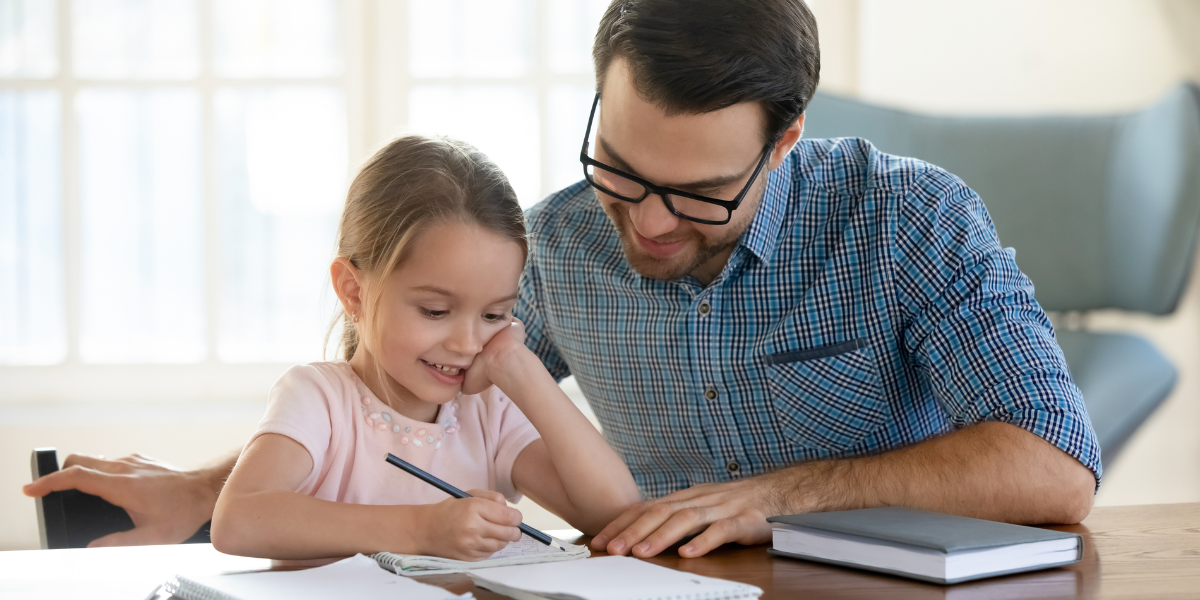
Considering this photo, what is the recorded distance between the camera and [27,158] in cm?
297

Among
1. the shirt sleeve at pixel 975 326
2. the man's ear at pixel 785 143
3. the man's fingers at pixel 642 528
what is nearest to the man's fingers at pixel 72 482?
the man's fingers at pixel 642 528

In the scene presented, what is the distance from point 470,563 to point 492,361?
12.6 inches

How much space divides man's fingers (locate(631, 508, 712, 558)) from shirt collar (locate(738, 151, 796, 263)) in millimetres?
520

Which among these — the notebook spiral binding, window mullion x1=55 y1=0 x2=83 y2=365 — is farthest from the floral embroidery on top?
window mullion x1=55 y1=0 x2=83 y2=365

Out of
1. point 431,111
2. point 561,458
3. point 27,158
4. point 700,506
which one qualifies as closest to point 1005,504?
point 700,506

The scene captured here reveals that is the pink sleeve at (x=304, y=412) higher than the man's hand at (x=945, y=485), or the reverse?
the pink sleeve at (x=304, y=412)

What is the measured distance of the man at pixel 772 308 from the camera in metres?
1.12

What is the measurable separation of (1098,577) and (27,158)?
3.12 metres

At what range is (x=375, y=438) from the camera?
3.61 feet

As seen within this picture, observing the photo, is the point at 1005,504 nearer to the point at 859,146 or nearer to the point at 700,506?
the point at 700,506

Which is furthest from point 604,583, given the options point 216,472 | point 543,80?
point 543,80

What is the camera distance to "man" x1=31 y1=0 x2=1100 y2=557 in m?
1.12

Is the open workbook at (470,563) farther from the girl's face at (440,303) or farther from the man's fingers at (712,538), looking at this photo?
the girl's face at (440,303)

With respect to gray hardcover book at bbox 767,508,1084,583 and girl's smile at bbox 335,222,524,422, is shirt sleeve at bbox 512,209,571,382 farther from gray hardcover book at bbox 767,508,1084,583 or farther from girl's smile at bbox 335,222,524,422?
gray hardcover book at bbox 767,508,1084,583
